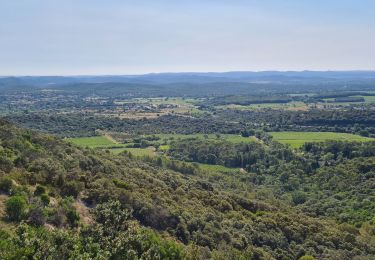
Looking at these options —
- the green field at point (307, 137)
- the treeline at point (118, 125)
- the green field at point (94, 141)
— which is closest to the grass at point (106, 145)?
the green field at point (94, 141)

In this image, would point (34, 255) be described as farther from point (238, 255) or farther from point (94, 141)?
point (94, 141)

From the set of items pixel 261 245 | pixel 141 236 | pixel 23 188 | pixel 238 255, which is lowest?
pixel 261 245

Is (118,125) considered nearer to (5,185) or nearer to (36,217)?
(5,185)

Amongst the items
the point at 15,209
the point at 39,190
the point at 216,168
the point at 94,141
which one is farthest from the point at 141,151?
the point at 15,209

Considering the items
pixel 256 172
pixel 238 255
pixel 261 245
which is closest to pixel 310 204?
pixel 256 172

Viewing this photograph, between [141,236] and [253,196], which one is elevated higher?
[141,236]

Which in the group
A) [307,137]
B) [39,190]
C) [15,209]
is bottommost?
[307,137]
